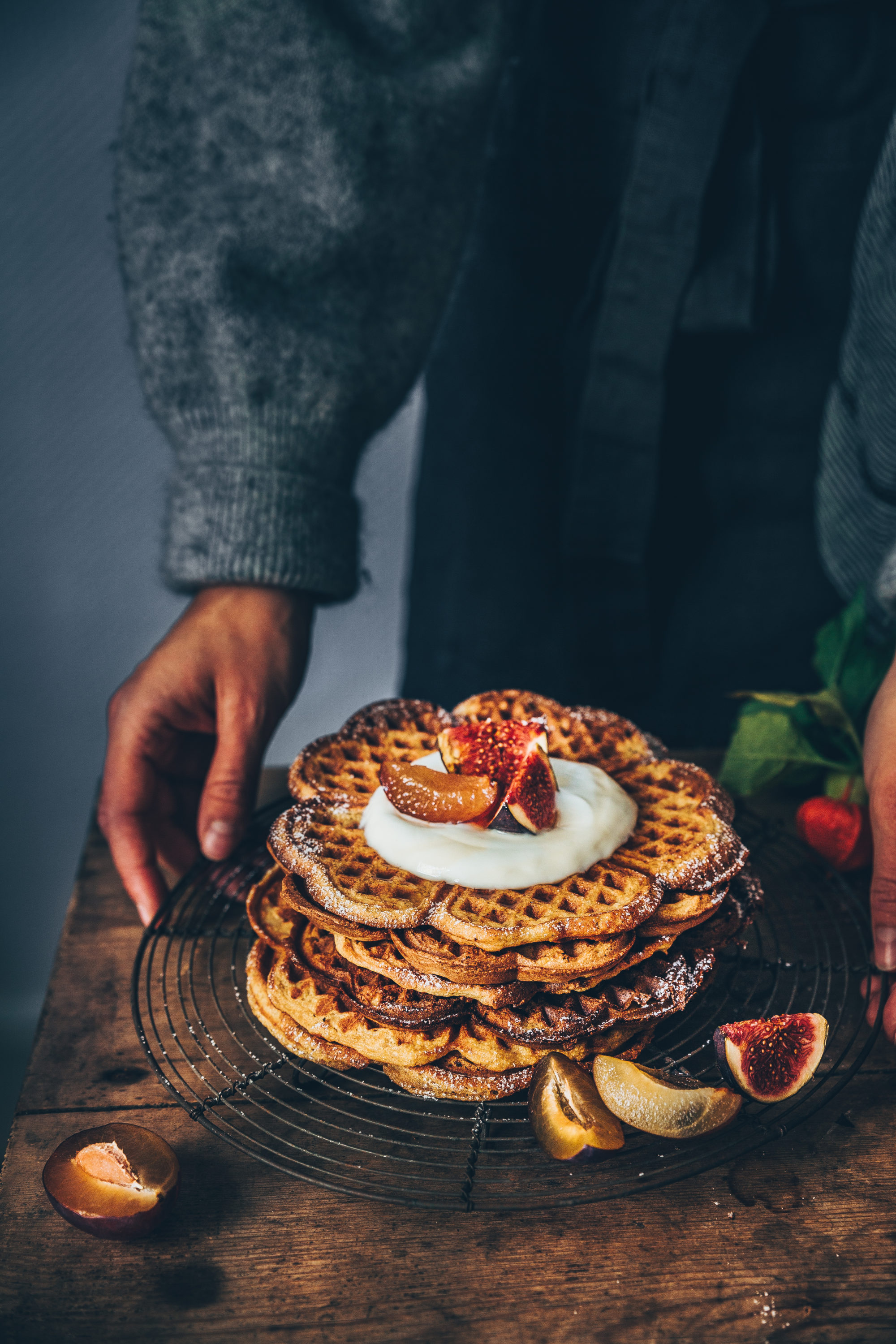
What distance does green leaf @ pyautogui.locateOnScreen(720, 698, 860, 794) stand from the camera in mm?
2309

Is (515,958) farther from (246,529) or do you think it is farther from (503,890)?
(246,529)

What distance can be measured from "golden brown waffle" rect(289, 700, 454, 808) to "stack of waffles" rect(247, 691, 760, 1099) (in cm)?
12

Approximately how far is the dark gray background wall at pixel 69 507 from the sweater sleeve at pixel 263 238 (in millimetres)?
675

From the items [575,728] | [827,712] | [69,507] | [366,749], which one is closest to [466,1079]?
[366,749]

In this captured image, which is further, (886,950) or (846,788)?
(846,788)

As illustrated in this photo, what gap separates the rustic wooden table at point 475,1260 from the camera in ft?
4.10

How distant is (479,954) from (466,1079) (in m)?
0.21

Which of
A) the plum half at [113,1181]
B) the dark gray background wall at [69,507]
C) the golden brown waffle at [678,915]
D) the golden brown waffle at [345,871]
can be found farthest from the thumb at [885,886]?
the dark gray background wall at [69,507]

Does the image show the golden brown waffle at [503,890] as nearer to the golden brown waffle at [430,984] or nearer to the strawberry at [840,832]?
the golden brown waffle at [430,984]

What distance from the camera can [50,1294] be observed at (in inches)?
50.6

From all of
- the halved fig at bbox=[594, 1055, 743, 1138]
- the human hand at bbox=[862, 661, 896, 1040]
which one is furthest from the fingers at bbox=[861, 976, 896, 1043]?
the halved fig at bbox=[594, 1055, 743, 1138]

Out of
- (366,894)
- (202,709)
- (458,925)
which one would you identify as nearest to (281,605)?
(202,709)

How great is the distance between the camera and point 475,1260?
1337mm

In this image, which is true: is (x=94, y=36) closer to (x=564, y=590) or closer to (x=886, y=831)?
(x=564, y=590)
